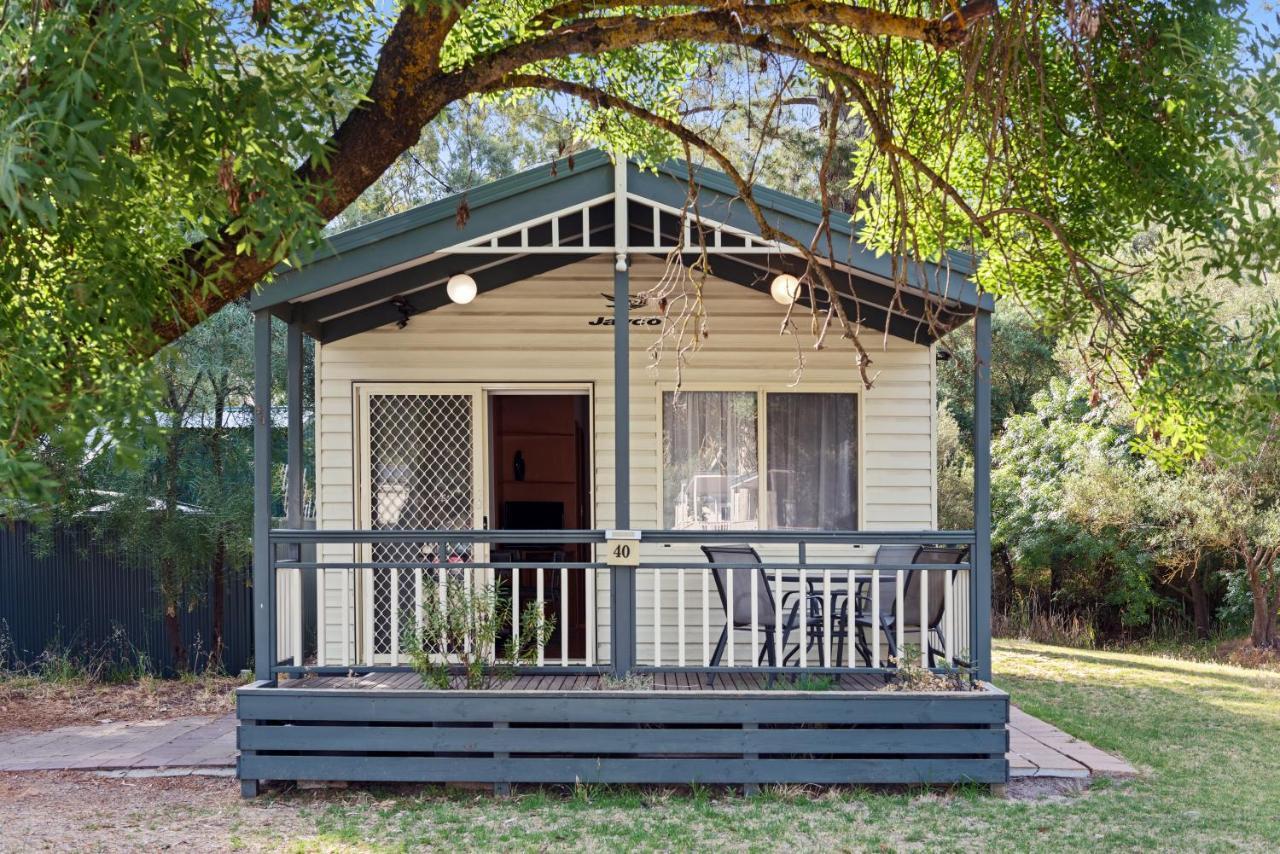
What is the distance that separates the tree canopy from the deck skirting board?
1.86 meters

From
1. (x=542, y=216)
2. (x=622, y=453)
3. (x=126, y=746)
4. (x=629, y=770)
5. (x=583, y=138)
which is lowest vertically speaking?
(x=126, y=746)

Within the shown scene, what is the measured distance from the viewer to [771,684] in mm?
6152

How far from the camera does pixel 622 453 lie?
6.19 meters

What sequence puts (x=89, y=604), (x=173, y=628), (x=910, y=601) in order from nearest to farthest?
(x=910, y=601), (x=173, y=628), (x=89, y=604)

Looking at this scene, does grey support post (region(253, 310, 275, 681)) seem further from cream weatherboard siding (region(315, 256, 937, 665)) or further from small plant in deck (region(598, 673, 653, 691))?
small plant in deck (region(598, 673, 653, 691))

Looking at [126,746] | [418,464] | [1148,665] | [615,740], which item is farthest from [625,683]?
[1148,665]

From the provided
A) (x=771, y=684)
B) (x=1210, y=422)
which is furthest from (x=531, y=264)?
(x=1210, y=422)

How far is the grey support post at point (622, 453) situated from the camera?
611 centimetres

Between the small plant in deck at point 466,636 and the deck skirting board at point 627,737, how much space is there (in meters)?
0.19

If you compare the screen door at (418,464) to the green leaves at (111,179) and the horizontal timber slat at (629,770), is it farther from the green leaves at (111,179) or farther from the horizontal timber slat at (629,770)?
the green leaves at (111,179)

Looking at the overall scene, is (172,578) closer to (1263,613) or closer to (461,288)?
(461,288)

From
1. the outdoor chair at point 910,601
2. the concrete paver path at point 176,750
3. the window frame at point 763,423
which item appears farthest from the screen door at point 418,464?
the outdoor chair at point 910,601

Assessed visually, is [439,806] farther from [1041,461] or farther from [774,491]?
[1041,461]

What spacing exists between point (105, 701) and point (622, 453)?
5.46 meters
